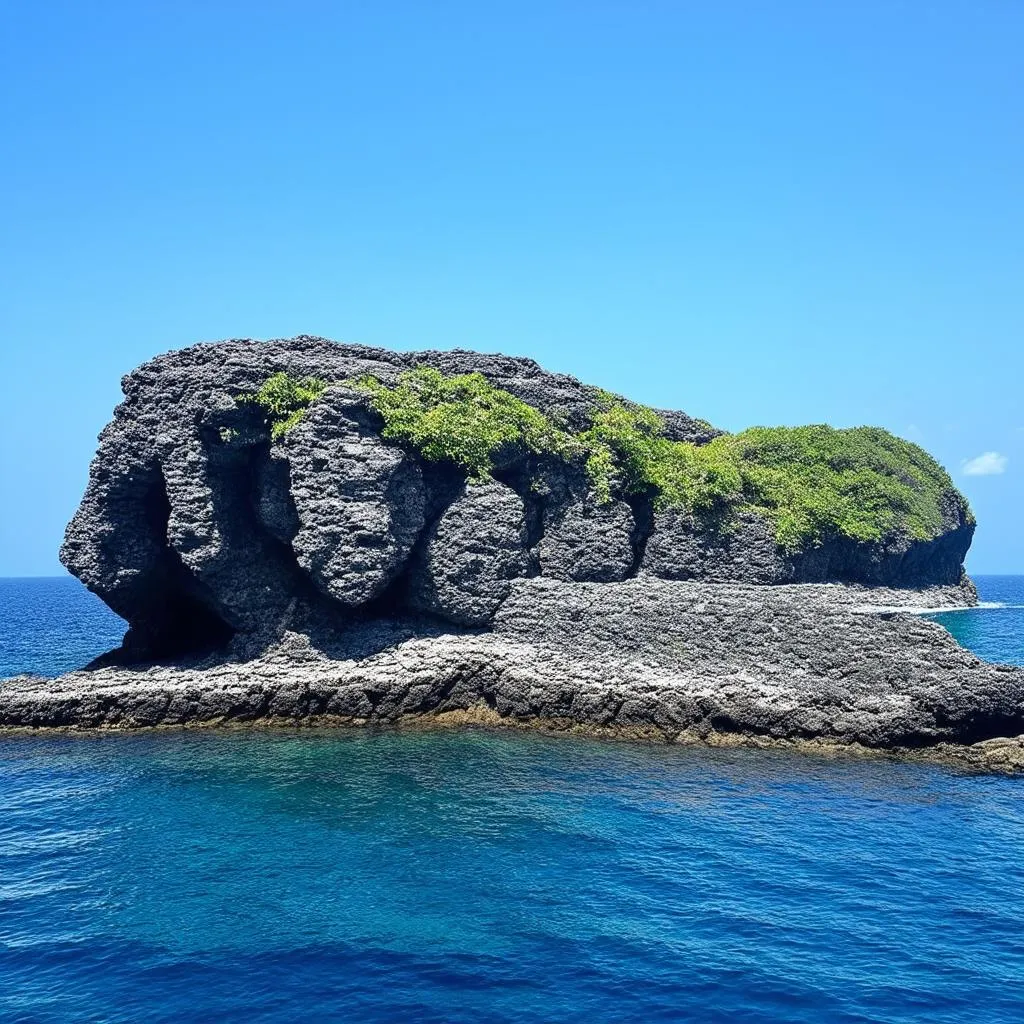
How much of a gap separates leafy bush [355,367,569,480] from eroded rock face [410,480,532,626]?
141cm

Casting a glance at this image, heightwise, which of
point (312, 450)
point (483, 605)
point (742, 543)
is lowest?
point (483, 605)

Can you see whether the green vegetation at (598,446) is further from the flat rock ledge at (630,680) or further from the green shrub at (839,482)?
the flat rock ledge at (630,680)

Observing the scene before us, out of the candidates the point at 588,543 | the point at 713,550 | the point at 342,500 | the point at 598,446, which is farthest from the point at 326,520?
the point at 713,550

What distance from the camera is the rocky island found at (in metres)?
28.6

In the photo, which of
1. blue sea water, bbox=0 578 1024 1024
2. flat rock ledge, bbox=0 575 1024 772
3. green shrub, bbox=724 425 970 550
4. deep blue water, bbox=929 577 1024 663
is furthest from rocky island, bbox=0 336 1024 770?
deep blue water, bbox=929 577 1024 663

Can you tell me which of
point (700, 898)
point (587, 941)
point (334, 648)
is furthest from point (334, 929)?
point (334, 648)

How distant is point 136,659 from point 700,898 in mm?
25899

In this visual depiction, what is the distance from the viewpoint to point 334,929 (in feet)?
53.1

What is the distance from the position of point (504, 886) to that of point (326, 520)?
16575 mm

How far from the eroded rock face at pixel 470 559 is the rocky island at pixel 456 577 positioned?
86mm

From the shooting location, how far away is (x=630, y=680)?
3009 centimetres

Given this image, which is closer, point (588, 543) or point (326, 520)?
point (326, 520)

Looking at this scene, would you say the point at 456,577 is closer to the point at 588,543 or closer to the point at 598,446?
the point at 588,543

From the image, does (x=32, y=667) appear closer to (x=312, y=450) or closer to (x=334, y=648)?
(x=334, y=648)
